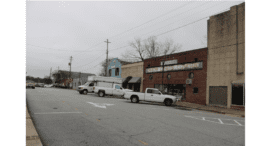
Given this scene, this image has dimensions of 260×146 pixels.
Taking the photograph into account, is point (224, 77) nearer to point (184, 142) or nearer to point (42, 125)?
point (184, 142)

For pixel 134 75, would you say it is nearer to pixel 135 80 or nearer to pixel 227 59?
pixel 135 80

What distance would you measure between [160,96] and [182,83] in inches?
231

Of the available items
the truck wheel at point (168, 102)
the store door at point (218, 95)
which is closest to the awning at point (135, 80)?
the truck wheel at point (168, 102)

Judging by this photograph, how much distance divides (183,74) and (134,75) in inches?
430

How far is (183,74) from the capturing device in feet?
73.1

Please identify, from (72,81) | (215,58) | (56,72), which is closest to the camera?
(215,58)

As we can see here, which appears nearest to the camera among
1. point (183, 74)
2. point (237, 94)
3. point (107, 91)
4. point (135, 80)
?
point (237, 94)

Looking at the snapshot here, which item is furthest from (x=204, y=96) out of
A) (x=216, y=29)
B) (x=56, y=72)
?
(x=56, y=72)

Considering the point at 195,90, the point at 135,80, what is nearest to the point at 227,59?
the point at 195,90

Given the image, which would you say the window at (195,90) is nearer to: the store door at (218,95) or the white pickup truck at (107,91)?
the store door at (218,95)

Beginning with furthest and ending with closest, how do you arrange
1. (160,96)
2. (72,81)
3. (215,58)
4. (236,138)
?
(72,81) < (215,58) < (160,96) < (236,138)

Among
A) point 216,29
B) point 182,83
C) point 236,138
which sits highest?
point 216,29

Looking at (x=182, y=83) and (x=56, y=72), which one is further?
(x=56, y=72)

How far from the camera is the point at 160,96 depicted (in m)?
17.7
